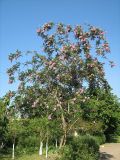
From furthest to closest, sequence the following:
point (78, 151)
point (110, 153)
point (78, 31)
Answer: point (110, 153) < point (78, 151) < point (78, 31)

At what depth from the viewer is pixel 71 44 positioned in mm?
15344

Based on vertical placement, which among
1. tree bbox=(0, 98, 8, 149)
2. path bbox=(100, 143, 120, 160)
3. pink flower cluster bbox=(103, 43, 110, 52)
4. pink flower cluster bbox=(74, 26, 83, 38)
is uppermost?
pink flower cluster bbox=(74, 26, 83, 38)

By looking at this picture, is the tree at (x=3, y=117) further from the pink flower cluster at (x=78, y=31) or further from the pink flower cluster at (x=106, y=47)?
the pink flower cluster at (x=106, y=47)

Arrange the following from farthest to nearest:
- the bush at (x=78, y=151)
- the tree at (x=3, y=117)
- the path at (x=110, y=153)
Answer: the path at (x=110, y=153)
the tree at (x=3, y=117)
the bush at (x=78, y=151)

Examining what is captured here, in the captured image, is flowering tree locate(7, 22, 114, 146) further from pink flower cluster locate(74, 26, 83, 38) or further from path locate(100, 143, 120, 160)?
path locate(100, 143, 120, 160)

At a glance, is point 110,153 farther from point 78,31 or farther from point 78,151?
point 78,31

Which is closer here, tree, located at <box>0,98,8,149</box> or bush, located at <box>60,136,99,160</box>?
bush, located at <box>60,136,99,160</box>

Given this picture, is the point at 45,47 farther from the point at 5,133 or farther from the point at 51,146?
the point at 51,146

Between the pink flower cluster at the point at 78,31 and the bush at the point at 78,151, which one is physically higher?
the pink flower cluster at the point at 78,31

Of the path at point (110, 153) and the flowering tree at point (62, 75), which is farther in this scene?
the path at point (110, 153)

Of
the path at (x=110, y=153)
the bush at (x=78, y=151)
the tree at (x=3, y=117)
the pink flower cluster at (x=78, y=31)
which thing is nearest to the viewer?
the pink flower cluster at (x=78, y=31)

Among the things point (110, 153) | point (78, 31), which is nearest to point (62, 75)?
point (78, 31)

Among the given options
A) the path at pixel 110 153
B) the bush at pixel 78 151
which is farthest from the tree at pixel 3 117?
the path at pixel 110 153

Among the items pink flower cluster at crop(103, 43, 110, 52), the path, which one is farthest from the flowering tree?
the path
